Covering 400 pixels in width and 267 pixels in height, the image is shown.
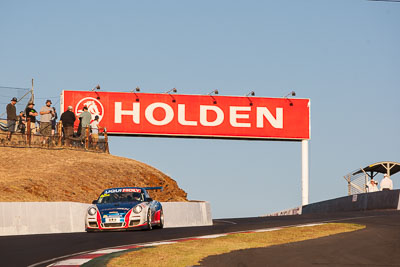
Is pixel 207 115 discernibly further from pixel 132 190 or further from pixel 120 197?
pixel 120 197

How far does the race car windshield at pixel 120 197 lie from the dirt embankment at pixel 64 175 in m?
7.24

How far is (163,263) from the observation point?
1149 cm

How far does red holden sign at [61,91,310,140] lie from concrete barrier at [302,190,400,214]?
37.0ft

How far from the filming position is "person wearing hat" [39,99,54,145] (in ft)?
102

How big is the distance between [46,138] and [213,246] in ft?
73.0

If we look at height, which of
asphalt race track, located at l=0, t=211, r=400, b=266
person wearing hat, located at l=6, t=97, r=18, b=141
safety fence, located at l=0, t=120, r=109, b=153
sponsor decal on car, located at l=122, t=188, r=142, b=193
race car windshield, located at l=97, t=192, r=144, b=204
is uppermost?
person wearing hat, located at l=6, t=97, r=18, b=141

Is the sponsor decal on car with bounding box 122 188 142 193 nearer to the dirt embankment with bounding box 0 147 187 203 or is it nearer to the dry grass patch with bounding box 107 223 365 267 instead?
the dry grass patch with bounding box 107 223 365 267

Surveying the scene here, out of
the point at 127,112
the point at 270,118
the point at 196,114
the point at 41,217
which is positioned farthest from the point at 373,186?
the point at 127,112

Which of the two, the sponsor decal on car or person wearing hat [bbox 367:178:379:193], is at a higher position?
the sponsor decal on car

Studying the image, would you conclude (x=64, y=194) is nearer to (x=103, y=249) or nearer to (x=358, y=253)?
(x=103, y=249)

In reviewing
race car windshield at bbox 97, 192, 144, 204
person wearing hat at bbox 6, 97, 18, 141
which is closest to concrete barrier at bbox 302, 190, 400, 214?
race car windshield at bbox 97, 192, 144, 204

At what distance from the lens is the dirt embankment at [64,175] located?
95.9 ft

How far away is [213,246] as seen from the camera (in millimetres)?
14055

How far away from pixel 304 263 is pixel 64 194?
821 inches
